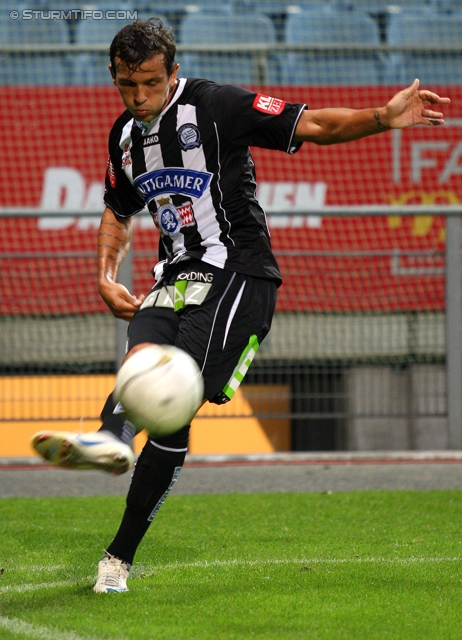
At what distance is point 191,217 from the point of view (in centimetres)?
375

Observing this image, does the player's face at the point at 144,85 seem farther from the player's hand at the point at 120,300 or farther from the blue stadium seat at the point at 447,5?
the blue stadium seat at the point at 447,5

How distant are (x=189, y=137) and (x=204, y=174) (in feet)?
0.50

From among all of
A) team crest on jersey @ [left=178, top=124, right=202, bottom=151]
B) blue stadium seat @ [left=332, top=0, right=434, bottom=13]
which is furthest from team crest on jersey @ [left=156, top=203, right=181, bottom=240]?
blue stadium seat @ [left=332, top=0, right=434, bottom=13]

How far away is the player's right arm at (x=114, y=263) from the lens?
12.8 feet

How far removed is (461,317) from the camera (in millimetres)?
7402

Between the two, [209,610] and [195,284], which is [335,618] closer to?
[209,610]

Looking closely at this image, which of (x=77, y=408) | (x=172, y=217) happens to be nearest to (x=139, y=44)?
(x=172, y=217)

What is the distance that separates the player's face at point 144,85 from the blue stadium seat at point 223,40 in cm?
651

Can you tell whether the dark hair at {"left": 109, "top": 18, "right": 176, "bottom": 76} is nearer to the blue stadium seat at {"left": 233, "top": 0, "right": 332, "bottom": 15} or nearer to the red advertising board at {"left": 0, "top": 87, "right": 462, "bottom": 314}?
the red advertising board at {"left": 0, "top": 87, "right": 462, "bottom": 314}

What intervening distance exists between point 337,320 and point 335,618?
4.72 m

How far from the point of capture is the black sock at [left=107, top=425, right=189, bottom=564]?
3.59 metres

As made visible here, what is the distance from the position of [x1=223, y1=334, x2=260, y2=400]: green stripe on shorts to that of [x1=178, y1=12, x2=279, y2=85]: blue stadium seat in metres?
6.65

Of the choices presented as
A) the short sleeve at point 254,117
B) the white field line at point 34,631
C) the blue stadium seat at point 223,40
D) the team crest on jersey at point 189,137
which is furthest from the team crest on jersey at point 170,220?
the blue stadium seat at point 223,40

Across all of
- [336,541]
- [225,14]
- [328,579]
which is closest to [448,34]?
[225,14]
